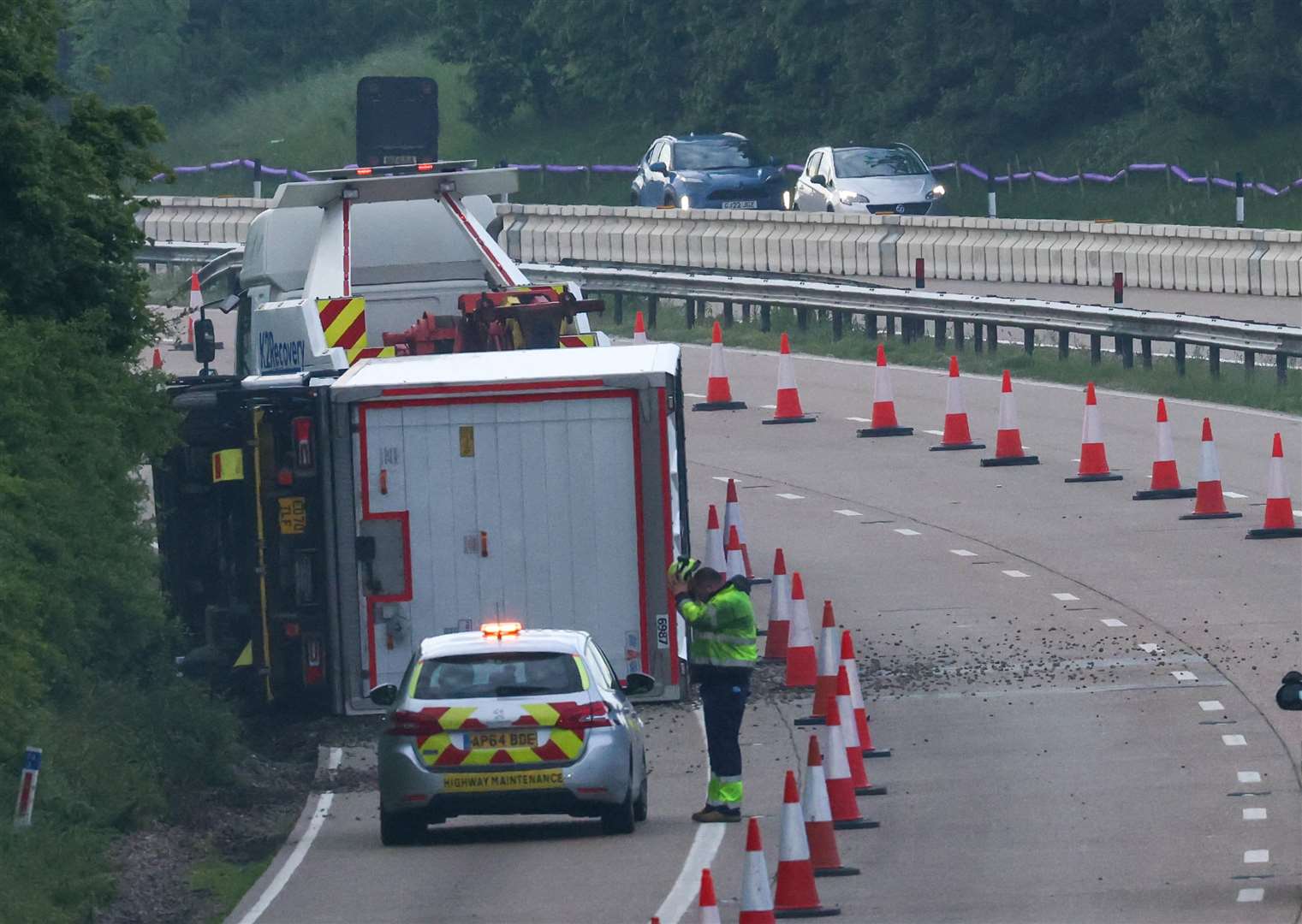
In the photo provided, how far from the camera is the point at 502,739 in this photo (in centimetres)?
1429

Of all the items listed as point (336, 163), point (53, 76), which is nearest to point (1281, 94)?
point (336, 163)

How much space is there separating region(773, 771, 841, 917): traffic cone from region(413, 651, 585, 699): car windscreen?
2.30 meters

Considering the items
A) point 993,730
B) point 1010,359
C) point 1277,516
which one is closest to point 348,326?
point 993,730

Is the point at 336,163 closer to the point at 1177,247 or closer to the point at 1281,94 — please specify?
the point at 1281,94

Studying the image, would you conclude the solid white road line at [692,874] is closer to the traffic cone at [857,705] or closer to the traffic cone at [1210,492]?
the traffic cone at [857,705]

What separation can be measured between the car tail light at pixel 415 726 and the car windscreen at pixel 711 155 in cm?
3580

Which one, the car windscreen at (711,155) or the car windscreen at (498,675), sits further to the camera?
the car windscreen at (711,155)

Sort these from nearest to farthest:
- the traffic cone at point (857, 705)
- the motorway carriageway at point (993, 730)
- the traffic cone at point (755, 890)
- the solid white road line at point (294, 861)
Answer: the traffic cone at point (755, 890)
the motorway carriageway at point (993, 730)
the solid white road line at point (294, 861)
the traffic cone at point (857, 705)

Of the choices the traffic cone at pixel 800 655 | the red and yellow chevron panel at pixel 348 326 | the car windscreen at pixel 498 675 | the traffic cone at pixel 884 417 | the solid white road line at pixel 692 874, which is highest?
the red and yellow chevron panel at pixel 348 326

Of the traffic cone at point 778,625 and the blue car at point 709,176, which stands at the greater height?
the blue car at point 709,176

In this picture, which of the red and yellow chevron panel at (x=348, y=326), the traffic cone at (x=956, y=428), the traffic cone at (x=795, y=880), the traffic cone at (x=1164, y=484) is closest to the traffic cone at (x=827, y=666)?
the traffic cone at (x=795, y=880)

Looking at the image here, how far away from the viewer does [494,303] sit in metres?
20.6

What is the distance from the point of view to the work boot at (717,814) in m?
14.9

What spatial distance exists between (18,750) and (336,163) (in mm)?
60738
